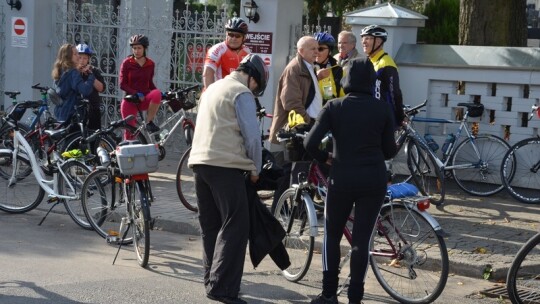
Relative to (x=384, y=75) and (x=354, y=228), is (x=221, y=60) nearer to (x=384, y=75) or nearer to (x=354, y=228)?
(x=384, y=75)

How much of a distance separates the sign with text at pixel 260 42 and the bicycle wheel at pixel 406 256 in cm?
627

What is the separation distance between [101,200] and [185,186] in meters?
1.83

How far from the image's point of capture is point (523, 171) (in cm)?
1149

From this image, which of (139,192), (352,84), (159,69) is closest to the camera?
(352,84)

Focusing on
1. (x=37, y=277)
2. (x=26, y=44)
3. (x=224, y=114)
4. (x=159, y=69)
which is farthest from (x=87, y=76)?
(x=224, y=114)

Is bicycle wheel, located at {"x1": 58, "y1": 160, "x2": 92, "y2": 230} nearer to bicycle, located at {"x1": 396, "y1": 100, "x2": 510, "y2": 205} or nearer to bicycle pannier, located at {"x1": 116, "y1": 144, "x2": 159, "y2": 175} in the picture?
bicycle pannier, located at {"x1": 116, "y1": 144, "x2": 159, "y2": 175}

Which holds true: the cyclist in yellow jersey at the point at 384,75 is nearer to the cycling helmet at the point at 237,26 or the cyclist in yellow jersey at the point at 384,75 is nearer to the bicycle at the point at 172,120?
the cycling helmet at the point at 237,26

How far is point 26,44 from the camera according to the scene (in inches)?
611

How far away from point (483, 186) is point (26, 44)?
7788 mm

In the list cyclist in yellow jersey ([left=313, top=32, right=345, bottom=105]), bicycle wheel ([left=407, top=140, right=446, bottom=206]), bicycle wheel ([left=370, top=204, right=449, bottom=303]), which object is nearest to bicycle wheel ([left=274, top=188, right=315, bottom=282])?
bicycle wheel ([left=370, top=204, right=449, bottom=303])

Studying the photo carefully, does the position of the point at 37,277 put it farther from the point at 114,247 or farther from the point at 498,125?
the point at 498,125

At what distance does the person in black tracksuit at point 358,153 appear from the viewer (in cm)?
680

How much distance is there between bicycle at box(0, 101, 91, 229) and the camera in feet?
32.6

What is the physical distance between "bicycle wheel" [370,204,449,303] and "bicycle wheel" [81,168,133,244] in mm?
2785
